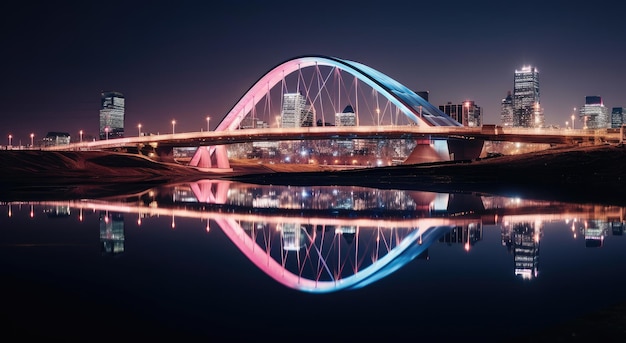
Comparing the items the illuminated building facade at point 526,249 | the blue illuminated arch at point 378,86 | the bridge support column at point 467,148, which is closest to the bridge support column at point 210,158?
the blue illuminated arch at point 378,86

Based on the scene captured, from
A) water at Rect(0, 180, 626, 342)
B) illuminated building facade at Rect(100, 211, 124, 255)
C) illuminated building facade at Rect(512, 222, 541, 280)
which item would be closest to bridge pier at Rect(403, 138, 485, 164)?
water at Rect(0, 180, 626, 342)

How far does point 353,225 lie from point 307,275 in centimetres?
780

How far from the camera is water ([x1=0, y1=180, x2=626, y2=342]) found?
292 inches

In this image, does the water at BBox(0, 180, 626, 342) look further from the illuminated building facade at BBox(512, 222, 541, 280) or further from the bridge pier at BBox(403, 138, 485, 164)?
the bridge pier at BBox(403, 138, 485, 164)

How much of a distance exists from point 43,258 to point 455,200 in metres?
20.2

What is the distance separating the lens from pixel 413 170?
5741 centimetres

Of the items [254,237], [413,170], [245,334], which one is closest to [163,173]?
[413,170]

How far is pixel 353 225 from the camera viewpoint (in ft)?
60.8

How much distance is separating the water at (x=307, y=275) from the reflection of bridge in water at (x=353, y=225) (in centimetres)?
7

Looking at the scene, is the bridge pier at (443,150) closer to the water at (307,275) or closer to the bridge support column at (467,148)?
the bridge support column at (467,148)

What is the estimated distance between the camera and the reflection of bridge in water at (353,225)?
455 inches

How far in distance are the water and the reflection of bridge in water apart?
0.07m

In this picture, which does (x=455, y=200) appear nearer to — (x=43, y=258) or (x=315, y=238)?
(x=315, y=238)

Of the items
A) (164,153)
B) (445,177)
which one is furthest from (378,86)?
(164,153)
